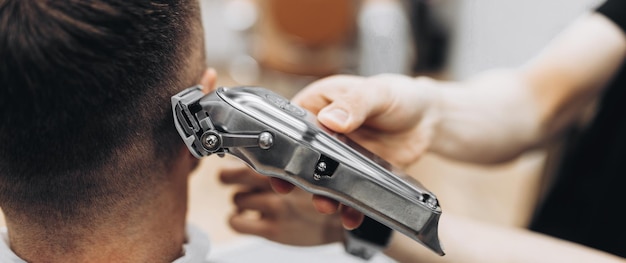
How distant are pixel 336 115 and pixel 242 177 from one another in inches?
14.2

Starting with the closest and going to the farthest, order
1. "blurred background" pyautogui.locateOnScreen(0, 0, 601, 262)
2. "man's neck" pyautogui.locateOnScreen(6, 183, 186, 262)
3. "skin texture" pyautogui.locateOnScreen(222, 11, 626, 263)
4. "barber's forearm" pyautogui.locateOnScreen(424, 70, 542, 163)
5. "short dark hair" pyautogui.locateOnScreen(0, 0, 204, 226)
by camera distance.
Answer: "short dark hair" pyautogui.locateOnScreen(0, 0, 204, 226)
"man's neck" pyautogui.locateOnScreen(6, 183, 186, 262)
"skin texture" pyautogui.locateOnScreen(222, 11, 626, 263)
"barber's forearm" pyautogui.locateOnScreen(424, 70, 542, 163)
"blurred background" pyautogui.locateOnScreen(0, 0, 601, 262)

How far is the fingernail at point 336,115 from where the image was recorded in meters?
0.80

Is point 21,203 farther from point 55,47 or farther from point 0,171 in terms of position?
point 55,47

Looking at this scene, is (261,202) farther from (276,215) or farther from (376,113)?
(376,113)

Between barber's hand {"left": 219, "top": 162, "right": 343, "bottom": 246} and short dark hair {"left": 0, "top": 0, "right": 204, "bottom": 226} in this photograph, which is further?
barber's hand {"left": 219, "top": 162, "right": 343, "bottom": 246}

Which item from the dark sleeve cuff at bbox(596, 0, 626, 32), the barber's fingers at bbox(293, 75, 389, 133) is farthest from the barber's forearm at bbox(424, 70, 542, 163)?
the barber's fingers at bbox(293, 75, 389, 133)

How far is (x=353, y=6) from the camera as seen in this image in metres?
2.56

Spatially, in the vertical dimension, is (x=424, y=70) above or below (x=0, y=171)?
above

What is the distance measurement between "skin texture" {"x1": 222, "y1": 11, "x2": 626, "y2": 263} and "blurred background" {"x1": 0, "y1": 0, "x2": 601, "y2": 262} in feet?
2.27

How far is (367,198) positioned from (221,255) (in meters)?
0.49

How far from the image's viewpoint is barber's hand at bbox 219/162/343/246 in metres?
1.13

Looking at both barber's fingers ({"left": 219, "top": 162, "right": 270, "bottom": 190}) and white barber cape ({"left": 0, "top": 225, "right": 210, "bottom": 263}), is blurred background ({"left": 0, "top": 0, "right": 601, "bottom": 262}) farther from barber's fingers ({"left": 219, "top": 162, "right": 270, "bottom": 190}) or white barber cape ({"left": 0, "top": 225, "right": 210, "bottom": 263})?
white barber cape ({"left": 0, "top": 225, "right": 210, "bottom": 263})

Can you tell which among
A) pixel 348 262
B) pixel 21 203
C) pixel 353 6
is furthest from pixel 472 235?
pixel 353 6

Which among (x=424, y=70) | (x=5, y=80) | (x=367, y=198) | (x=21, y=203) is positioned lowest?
(x=21, y=203)
